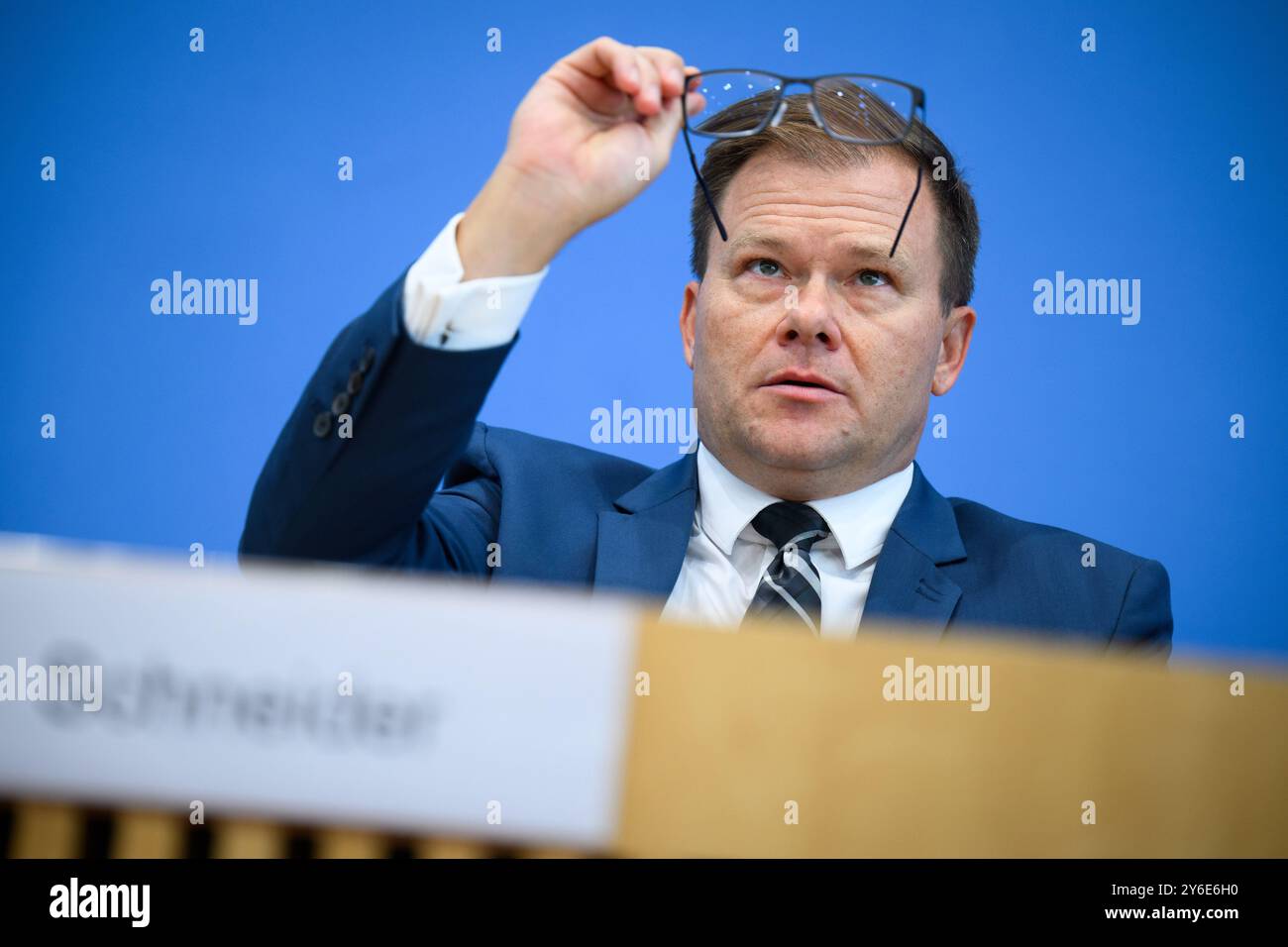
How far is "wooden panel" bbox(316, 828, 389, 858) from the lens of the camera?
18.8 inches

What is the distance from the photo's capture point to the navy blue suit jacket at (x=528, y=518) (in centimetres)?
105

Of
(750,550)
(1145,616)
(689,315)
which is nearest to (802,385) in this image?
(750,550)

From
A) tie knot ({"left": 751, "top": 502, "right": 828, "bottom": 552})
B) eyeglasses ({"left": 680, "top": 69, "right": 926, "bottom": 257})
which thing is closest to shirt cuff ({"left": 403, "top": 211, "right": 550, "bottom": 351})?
eyeglasses ({"left": 680, "top": 69, "right": 926, "bottom": 257})

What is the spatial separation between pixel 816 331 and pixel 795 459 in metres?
0.14

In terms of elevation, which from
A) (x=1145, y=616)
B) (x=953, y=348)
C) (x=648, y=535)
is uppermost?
(x=953, y=348)

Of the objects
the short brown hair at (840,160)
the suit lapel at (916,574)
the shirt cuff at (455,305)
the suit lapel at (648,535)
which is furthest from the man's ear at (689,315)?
the shirt cuff at (455,305)

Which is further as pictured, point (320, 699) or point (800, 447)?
point (800, 447)

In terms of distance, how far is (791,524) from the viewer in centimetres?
139

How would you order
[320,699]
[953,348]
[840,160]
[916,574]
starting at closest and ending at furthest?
[320,699] → [916,574] → [840,160] → [953,348]

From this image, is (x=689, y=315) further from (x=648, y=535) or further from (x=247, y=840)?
(x=247, y=840)

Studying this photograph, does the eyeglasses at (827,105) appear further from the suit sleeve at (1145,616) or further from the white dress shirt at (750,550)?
the suit sleeve at (1145,616)

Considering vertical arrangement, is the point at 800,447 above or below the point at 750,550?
above
